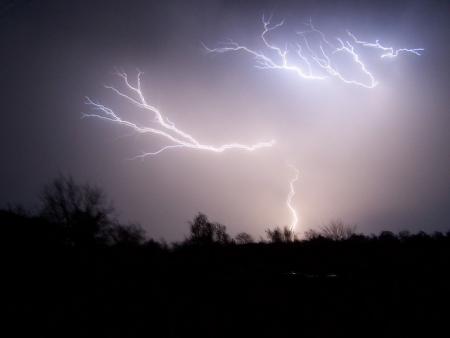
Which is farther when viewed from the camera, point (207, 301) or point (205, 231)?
point (205, 231)

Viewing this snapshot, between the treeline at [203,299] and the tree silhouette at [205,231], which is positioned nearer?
the treeline at [203,299]

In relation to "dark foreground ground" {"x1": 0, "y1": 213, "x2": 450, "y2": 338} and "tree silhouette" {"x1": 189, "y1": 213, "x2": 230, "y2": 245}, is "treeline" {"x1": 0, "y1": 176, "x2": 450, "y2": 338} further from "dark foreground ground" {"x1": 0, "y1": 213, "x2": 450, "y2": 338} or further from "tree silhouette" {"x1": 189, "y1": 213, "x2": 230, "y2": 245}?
"tree silhouette" {"x1": 189, "y1": 213, "x2": 230, "y2": 245}

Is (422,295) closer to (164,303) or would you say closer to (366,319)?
(366,319)

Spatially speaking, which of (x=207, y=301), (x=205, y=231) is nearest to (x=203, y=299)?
(x=207, y=301)

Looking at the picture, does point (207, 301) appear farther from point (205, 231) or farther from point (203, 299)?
point (205, 231)

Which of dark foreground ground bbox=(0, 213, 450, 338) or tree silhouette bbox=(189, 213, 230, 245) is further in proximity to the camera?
tree silhouette bbox=(189, 213, 230, 245)

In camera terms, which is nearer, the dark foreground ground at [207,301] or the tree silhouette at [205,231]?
the dark foreground ground at [207,301]

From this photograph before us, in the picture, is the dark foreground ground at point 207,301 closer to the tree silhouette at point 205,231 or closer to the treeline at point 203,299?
the treeline at point 203,299

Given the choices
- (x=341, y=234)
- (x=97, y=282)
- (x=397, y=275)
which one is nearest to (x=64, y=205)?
(x=97, y=282)

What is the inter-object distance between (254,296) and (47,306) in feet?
15.9

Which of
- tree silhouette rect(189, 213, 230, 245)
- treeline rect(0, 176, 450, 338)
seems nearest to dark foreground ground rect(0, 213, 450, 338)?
treeline rect(0, 176, 450, 338)

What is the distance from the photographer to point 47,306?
21.1 feet

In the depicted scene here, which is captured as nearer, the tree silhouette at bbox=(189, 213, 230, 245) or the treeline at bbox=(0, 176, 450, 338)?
the treeline at bbox=(0, 176, 450, 338)

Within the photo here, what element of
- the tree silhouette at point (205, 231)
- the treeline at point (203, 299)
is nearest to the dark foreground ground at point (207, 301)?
the treeline at point (203, 299)
